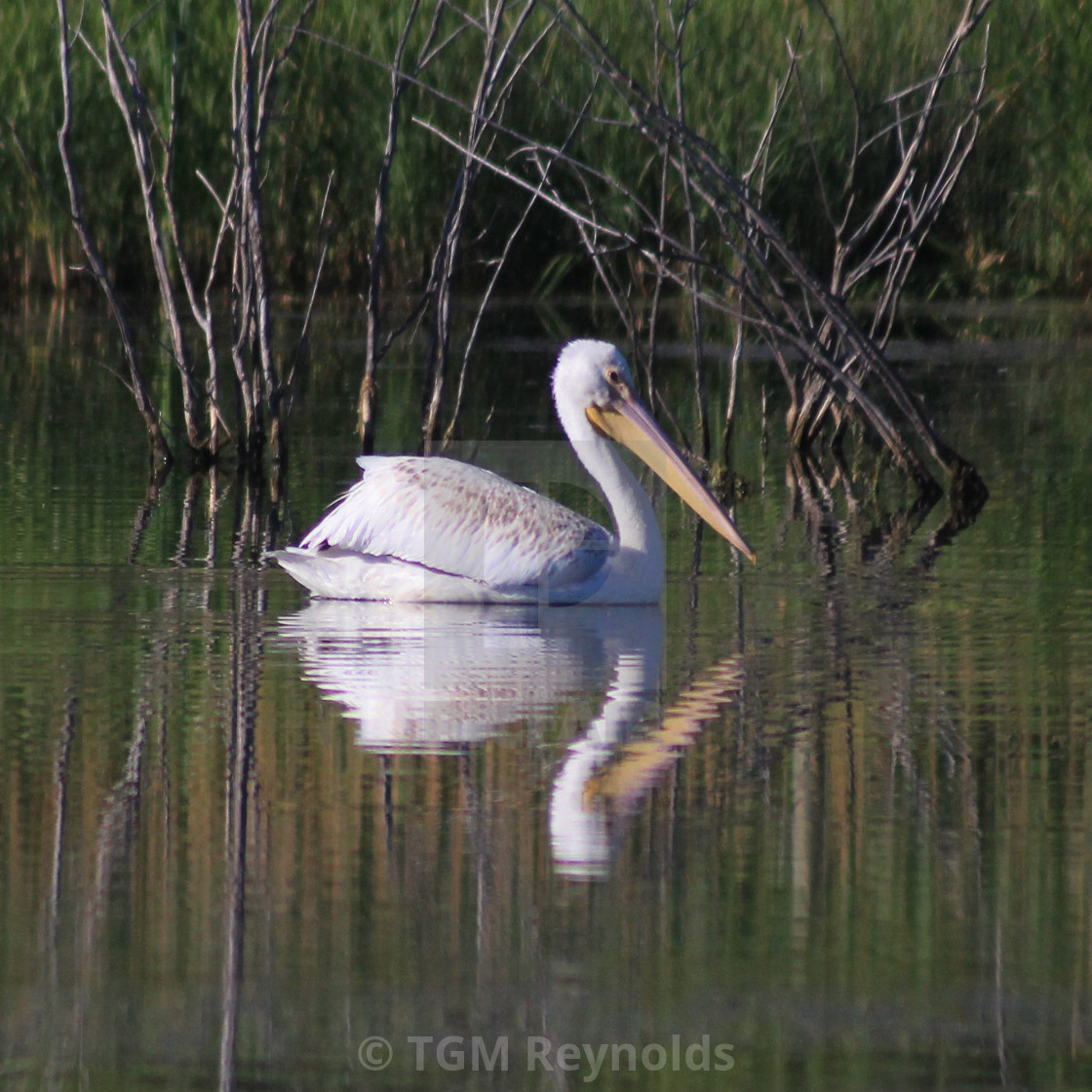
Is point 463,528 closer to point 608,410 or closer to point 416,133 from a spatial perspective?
point 608,410

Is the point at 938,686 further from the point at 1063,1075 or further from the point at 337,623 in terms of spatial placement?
the point at 1063,1075

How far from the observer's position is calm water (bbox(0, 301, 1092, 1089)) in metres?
3.10

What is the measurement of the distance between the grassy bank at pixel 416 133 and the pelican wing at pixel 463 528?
886cm

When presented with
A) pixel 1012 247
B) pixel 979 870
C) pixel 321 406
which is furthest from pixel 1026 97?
pixel 979 870

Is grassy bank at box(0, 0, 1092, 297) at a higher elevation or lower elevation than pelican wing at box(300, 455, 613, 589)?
higher

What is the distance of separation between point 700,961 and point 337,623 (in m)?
3.08

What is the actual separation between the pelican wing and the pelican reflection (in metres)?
0.12

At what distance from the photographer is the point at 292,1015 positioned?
3162 mm

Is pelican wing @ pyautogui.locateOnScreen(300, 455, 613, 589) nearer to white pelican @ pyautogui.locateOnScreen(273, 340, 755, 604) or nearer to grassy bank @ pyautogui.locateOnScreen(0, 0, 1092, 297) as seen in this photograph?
white pelican @ pyautogui.locateOnScreen(273, 340, 755, 604)
